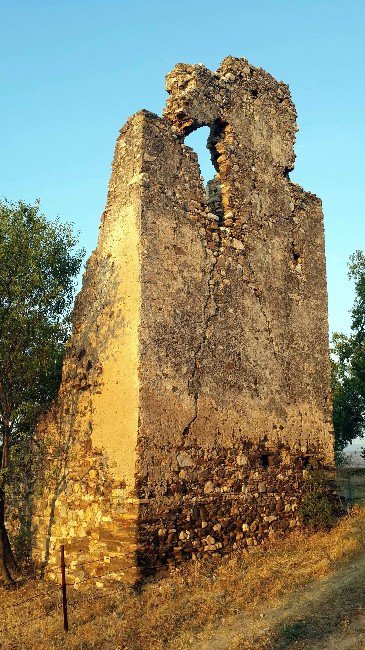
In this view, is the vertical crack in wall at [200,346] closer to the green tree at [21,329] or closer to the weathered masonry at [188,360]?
the weathered masonry at [188,360]

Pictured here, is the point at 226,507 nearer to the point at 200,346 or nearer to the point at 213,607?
the point at 213,607

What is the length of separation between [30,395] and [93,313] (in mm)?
2170

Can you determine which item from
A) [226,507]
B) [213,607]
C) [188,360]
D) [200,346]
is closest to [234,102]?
[200,346]

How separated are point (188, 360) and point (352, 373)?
14.7m

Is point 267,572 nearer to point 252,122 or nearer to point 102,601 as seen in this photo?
point 102,601

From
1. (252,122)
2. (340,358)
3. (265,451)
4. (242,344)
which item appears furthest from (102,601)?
(340,358)

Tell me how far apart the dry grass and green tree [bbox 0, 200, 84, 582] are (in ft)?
6.13

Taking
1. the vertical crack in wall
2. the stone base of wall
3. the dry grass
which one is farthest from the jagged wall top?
the dry grass

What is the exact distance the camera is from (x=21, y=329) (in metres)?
9.39

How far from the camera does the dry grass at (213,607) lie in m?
6.31

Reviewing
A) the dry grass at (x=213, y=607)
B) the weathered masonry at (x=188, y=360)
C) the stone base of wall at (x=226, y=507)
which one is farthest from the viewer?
the weathered masonry at (x=188, y=360)

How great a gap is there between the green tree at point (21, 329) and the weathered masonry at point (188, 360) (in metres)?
0.45

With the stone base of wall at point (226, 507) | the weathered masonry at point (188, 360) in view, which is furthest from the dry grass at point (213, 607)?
the weathered masonry at point (188, 360)

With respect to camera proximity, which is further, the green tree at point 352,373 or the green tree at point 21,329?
the green tree at point 352,373
